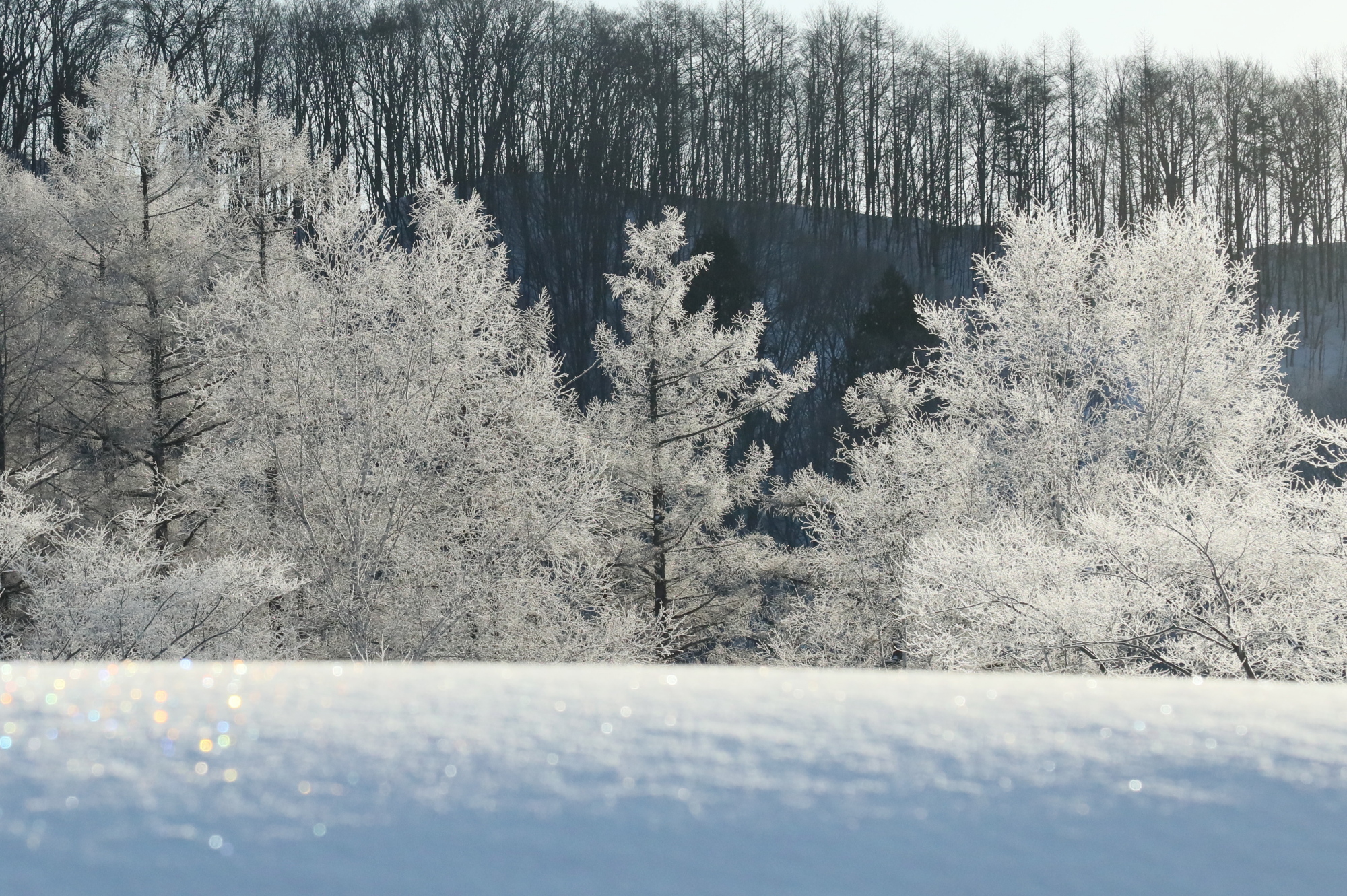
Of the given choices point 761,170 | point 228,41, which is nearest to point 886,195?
point 761,170

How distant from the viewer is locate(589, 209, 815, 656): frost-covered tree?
1786 centimetres

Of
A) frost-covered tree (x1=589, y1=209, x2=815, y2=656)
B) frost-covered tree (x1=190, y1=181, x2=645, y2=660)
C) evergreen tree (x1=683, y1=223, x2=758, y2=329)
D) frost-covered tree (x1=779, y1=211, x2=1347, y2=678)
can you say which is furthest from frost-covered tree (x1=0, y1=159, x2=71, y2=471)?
evergreen tree (x1=683, y1=223, x2=758, y2=329)

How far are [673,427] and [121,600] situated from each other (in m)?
9.64

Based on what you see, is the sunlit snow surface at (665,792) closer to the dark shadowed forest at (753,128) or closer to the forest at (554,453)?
the forest at (554,453)

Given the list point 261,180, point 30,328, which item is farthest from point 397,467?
point 30,328

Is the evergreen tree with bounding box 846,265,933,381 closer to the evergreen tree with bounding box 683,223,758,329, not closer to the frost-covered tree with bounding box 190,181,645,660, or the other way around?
the evergreen tree with bounding box 683,223,758,329

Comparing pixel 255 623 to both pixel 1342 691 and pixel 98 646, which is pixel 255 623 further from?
pixel 1342 691

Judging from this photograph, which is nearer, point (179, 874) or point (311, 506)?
point (179, 874)

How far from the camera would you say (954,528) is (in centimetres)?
1387

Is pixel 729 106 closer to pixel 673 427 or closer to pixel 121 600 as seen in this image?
pixel 673 427

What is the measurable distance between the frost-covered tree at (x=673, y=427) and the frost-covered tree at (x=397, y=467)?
315 cm

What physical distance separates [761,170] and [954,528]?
38.5 m

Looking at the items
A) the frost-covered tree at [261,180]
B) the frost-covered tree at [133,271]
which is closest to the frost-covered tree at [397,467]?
the frost-covered tree at [133,271]

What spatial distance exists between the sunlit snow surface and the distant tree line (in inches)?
1733
